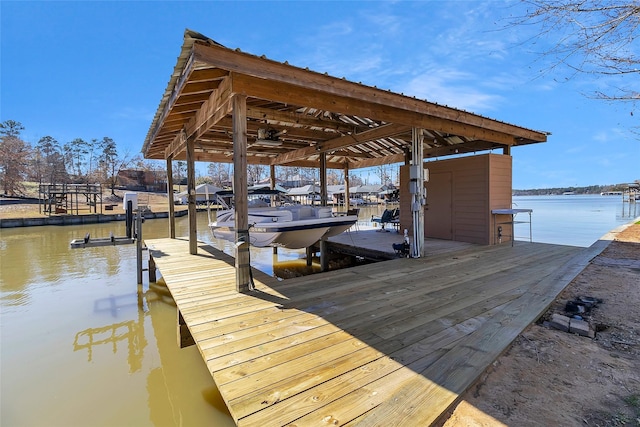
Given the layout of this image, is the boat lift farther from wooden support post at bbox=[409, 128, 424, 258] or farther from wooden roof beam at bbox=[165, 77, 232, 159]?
wooden support post at bbox=[409, 128, 424, 258]

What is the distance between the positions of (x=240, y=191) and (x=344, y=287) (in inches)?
68.8

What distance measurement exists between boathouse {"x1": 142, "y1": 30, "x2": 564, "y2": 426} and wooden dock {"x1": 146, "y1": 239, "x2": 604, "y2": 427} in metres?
0.01

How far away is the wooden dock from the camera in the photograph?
153 centimetres

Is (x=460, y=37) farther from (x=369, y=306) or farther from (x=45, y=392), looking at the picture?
(x=45, y=392)

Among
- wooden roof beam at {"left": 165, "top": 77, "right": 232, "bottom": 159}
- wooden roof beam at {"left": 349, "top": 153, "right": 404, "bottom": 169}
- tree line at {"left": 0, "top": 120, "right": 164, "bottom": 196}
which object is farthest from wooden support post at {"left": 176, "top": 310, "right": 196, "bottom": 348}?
tree line at {"left": 0, "top": 120, "right": 164, "bottom": 196}

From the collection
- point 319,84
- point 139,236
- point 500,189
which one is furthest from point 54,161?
point 500,189

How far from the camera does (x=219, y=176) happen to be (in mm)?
49156

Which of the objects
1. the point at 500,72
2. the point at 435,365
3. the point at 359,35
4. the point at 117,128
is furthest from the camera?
the point at 117,128

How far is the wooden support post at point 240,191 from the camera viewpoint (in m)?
3.42

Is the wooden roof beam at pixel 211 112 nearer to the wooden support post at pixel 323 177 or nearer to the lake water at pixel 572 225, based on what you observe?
the wooden support post at pixel 323 177

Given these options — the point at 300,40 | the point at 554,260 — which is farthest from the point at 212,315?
the point at 300,40

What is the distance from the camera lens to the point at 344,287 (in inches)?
142

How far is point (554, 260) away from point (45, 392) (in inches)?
292

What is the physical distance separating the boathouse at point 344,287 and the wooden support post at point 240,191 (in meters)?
0.02
